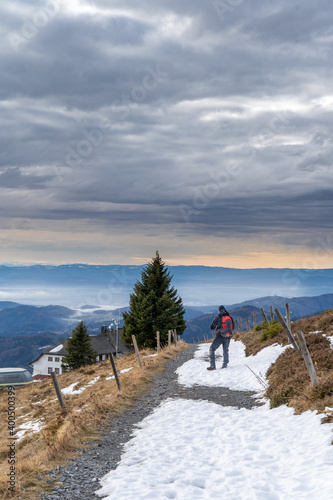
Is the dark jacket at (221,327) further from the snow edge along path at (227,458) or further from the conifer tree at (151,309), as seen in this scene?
the conifer tree at (151,309)

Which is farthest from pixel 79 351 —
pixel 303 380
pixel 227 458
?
pixel 227 458

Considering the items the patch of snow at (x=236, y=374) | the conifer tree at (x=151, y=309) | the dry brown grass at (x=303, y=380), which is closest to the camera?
the dry brown grass at (x=303, y=380)

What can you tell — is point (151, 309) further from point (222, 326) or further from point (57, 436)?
point (57, 436)

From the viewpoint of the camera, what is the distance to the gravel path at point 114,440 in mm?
6469

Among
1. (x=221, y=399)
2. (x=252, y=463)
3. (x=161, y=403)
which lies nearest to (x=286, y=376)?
(x=221, y=399)

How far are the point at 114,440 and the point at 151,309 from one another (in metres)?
38.2

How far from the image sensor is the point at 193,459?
766 centimetres

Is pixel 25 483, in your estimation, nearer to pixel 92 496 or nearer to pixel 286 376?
pixel 92 496

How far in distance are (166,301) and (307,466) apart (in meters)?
41.8

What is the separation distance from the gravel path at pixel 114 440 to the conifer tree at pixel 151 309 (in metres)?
29.5

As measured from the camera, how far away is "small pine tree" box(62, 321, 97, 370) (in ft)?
196

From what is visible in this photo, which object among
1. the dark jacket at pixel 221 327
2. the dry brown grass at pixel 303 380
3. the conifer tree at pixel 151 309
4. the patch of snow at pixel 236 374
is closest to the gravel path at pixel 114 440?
the patch of snow at pixel 236 374

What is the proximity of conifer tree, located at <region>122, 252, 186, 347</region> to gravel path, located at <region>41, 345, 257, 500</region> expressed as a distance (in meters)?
29.5

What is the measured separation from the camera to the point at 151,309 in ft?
156
